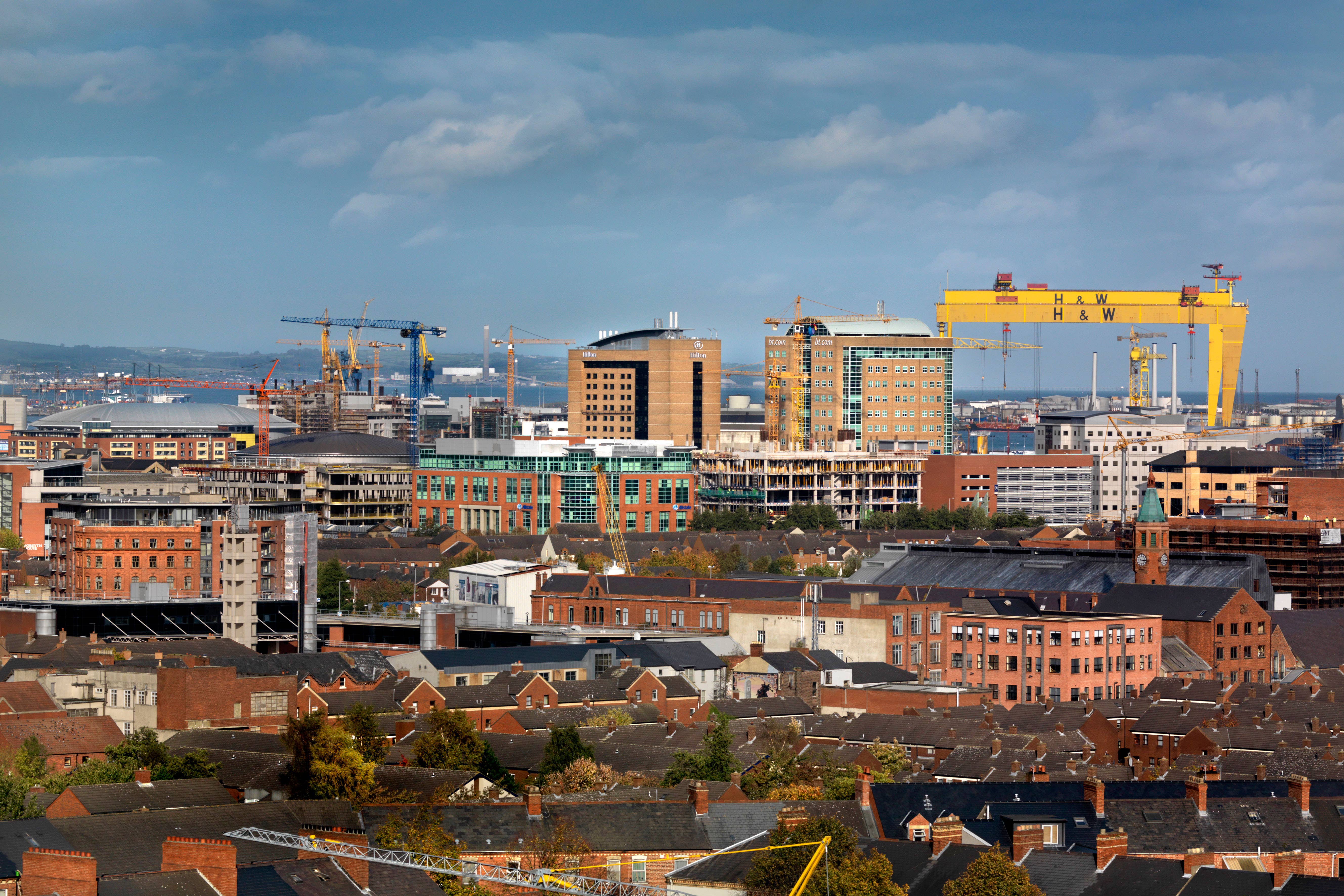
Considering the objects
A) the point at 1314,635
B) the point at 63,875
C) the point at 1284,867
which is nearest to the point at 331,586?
the point at 1314,635

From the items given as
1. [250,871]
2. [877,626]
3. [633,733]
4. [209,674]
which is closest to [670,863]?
[250,871]

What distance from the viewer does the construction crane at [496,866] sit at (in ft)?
185

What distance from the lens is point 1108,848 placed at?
188 ft

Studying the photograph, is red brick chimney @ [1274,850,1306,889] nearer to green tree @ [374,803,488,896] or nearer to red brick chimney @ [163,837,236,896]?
green tree @ [374,803,488,896]

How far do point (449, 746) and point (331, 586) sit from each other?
242 ft

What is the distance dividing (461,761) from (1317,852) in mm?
30177

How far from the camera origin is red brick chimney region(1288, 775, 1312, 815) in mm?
64938

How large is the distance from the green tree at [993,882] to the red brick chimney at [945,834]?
4028 mm

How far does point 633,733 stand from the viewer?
9331 cm

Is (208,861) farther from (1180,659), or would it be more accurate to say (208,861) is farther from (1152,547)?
(1152,547)

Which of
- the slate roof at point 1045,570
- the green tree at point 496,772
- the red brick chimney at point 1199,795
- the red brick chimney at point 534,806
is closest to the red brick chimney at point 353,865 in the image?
the red brick chimney at point 534,806

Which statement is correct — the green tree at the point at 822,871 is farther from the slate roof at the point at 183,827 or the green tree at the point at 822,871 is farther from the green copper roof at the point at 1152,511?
the green copper roof at the point at 1152,511

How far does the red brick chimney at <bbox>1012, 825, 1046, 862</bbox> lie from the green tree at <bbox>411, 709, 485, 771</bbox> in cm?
2499

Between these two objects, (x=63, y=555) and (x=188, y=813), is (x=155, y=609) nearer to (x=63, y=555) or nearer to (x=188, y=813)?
(x=63, y=555)
